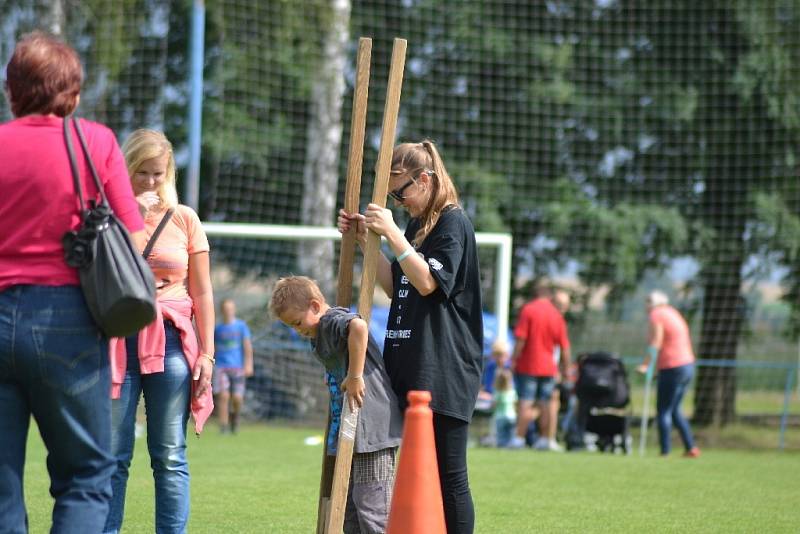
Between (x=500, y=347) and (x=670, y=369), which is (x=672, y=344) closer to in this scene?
(x=670, y=369)

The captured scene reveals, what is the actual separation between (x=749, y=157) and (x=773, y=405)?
4197mm

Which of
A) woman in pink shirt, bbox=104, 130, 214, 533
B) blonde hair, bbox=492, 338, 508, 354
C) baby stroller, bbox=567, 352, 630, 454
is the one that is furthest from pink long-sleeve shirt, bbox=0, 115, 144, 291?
baby stroller, bbox=567, 352, 630, 454

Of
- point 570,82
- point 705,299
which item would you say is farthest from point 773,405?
point 570,82

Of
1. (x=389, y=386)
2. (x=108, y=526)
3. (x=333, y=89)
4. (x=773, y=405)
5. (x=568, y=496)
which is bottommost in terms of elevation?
(x=773, y=405)

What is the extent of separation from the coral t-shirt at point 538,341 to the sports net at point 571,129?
5.36 m

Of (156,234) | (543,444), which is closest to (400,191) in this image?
(156,234)

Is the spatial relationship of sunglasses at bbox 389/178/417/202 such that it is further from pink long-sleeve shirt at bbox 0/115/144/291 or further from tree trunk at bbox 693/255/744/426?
tree trunk at bbox 693/255/744/426

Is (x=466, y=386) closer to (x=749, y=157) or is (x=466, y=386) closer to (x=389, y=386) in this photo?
(x=389, y=386)

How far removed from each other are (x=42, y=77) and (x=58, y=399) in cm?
88

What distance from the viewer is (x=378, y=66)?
1867 centimetres

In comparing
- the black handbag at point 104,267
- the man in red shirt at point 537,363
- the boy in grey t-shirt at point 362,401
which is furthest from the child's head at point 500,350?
the black handbag at point 104,267

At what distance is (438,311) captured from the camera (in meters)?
4.37

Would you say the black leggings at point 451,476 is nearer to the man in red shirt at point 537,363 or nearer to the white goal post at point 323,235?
the white goal post at point 323,235

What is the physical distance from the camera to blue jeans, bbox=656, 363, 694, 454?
1258 cm
